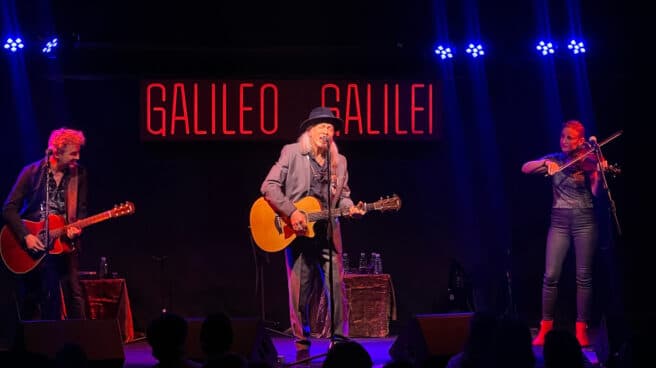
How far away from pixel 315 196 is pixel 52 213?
2.78m

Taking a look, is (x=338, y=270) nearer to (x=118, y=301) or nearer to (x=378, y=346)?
(x=378, y=346)

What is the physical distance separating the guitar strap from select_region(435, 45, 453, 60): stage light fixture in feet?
15.4

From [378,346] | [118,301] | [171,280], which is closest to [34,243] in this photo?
[118,301]

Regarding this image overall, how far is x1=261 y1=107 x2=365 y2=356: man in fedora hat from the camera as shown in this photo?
26.0 feet

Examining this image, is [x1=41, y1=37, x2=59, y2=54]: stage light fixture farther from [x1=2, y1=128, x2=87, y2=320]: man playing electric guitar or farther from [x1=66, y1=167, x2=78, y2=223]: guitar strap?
[x1=66, y1=167, x2=78, y2=223]: guitar strap

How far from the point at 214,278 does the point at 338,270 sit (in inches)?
120

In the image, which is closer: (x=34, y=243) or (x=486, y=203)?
(x=34, y=243)

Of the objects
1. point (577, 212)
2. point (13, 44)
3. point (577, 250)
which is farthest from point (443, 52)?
point (13, 44)

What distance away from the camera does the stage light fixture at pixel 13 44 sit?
10242 mm

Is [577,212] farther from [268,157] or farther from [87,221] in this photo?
[87,221]

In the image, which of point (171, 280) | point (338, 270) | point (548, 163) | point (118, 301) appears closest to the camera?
point (338, 270)

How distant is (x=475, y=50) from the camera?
35.0ft

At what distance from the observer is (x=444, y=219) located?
10898mm

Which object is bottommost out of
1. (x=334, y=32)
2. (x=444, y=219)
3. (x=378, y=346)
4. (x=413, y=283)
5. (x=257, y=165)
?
(x=378, y=346)
